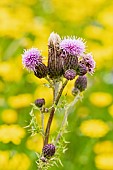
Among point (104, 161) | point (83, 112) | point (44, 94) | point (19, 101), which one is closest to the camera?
point (104, 161)

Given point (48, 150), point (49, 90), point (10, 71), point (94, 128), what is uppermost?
point (10, 71)

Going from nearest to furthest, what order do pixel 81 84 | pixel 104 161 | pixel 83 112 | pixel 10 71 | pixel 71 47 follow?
pixel 71 47 < pixel 81 84 < pixel 104 161 < pixel 83 112 < pixel 10 71

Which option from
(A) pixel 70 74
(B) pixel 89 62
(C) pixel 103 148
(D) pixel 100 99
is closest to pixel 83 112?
(D) pixel 100 99

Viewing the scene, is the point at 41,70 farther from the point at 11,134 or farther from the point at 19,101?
the point at 19,101

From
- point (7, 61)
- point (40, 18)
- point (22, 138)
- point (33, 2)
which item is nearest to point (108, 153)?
point (22, 138)

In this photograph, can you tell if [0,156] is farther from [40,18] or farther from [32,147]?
[40,18]

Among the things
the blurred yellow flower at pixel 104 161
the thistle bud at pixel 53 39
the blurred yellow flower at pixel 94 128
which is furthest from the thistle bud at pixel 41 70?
the blurred yellow flower at pixel 94 128
